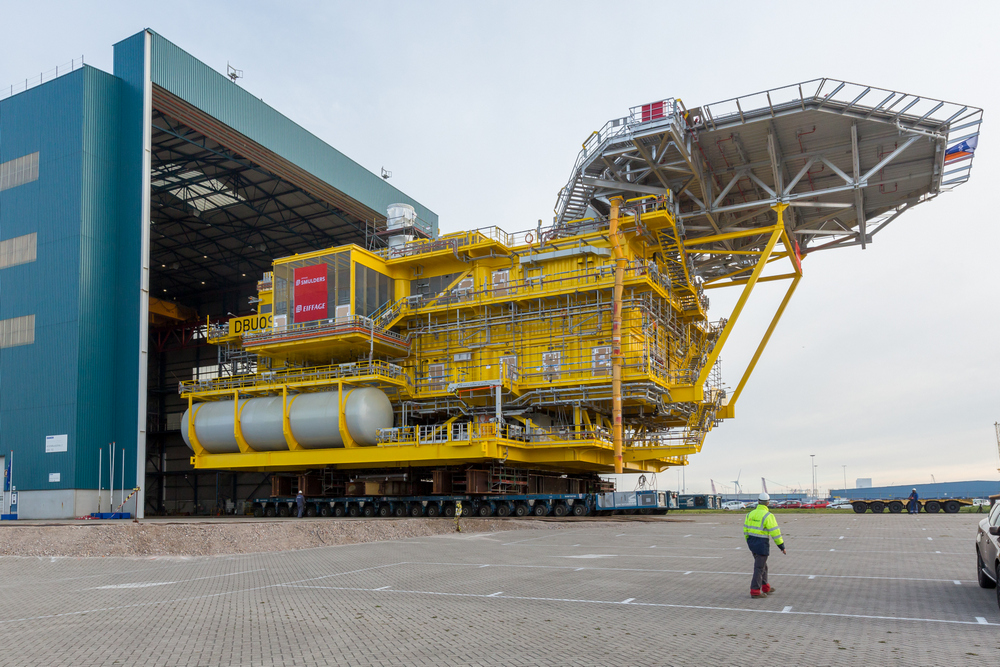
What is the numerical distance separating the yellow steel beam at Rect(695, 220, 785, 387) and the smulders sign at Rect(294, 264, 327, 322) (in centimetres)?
1978

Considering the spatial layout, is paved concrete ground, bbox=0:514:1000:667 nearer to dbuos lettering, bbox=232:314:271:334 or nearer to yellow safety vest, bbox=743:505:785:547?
yellow safety vest, bbox=743:505:785:547

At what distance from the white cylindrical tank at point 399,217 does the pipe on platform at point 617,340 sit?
45.8 feet

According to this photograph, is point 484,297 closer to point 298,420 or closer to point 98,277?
point 298,420

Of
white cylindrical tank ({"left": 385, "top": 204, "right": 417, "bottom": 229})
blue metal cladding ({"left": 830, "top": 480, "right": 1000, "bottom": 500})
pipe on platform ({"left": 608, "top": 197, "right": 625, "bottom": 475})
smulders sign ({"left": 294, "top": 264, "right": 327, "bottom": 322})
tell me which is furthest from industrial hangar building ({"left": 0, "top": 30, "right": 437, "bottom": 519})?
blue metal cladding ({"left": 830, "top": 480, "right": 1000, "bottom": 500})

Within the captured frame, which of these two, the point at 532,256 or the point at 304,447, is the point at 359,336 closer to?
the point at 304,447

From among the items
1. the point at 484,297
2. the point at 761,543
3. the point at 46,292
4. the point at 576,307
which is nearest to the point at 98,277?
the point at 46,292

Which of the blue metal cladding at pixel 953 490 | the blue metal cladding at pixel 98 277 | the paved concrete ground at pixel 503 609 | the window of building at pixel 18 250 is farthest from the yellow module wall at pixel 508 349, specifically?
the blue metal cladding at pixel 953 490

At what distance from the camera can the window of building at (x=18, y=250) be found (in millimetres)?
42703

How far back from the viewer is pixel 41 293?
41.9m

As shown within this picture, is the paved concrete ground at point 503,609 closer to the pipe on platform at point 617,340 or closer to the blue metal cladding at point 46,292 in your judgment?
the pipe on platform at point 617,340

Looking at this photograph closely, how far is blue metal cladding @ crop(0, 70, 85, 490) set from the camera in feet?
131

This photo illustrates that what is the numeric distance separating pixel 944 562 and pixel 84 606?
665 inches

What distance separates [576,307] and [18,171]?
32454 mm

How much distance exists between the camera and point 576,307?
3894 centimetres
